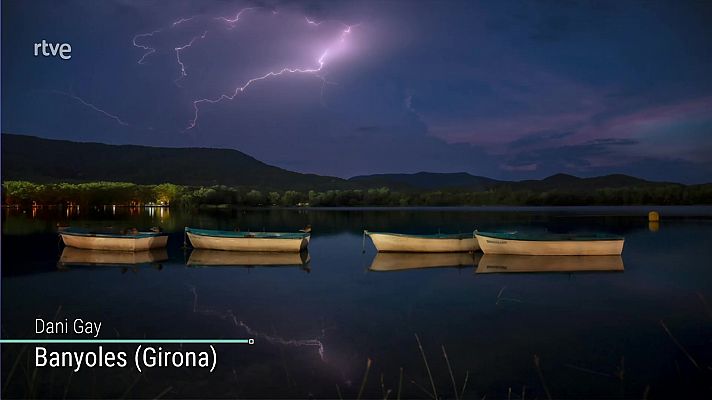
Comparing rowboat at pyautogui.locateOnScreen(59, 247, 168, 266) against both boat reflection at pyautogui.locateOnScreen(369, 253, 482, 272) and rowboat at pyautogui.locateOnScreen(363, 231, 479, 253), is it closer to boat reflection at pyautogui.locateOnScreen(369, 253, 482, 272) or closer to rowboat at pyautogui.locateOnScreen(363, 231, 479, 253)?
boat reflection at pyautogui.locateOnScreen(369, 253, 482, 272)

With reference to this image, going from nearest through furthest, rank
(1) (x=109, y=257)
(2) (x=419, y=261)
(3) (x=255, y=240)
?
(2) (x=419, y=261), (1) (x=109, y=257), (3) (x=255, y=240)

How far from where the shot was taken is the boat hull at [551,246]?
36.4 m

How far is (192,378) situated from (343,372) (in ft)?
13.3

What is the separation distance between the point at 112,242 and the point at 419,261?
2541cm

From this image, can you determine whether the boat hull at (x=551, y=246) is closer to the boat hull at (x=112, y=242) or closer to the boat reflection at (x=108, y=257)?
the boat reflection at (x=108, y=257)

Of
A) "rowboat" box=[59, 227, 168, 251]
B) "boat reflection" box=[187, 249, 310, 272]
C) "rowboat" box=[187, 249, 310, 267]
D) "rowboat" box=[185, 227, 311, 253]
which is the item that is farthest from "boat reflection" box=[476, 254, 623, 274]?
"rowboat" box=[59, 227, 168, 251]

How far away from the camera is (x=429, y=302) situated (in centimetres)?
2255

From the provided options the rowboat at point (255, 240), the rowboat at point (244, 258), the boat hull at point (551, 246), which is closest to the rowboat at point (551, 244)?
the boat hull at point (551, 246)

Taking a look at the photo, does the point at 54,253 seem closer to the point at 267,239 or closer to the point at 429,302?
the point at 267,239

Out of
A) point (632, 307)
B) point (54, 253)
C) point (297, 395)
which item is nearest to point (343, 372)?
point (297, 395)

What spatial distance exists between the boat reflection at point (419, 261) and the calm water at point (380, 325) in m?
1.01

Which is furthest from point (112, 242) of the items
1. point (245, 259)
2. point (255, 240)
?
point (255, 240)

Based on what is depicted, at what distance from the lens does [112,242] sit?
3778 centimetres

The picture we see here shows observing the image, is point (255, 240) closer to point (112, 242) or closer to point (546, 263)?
point (112, 242)
